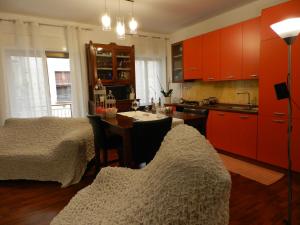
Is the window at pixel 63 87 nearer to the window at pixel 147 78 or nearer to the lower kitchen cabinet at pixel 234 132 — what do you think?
the window at pixel 147 78

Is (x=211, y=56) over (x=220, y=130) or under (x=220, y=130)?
over

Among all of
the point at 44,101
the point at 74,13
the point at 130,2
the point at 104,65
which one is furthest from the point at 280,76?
the point at 44,101

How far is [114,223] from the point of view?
1016mm

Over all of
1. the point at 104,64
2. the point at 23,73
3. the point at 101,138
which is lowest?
the point at 101,138

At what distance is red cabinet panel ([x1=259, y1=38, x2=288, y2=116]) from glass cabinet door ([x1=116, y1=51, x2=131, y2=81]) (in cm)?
250

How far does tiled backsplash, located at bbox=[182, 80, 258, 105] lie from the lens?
11.6 feet

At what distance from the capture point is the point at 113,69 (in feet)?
13.7

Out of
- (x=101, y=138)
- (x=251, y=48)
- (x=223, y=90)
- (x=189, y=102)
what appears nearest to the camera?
(x=101, y=138)

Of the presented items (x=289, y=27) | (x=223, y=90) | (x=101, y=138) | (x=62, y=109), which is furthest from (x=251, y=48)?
(x=62, y=109)

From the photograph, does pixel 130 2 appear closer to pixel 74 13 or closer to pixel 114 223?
pixel 74 13

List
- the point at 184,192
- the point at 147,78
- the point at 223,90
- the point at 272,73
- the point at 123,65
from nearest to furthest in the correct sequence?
the point at 184,192, the point at 272,73, the point at 223,90, the point at 123,65, the point at 147,78

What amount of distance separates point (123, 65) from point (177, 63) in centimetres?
127

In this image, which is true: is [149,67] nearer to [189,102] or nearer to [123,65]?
[123,65]

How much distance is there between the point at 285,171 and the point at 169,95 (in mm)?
2796
